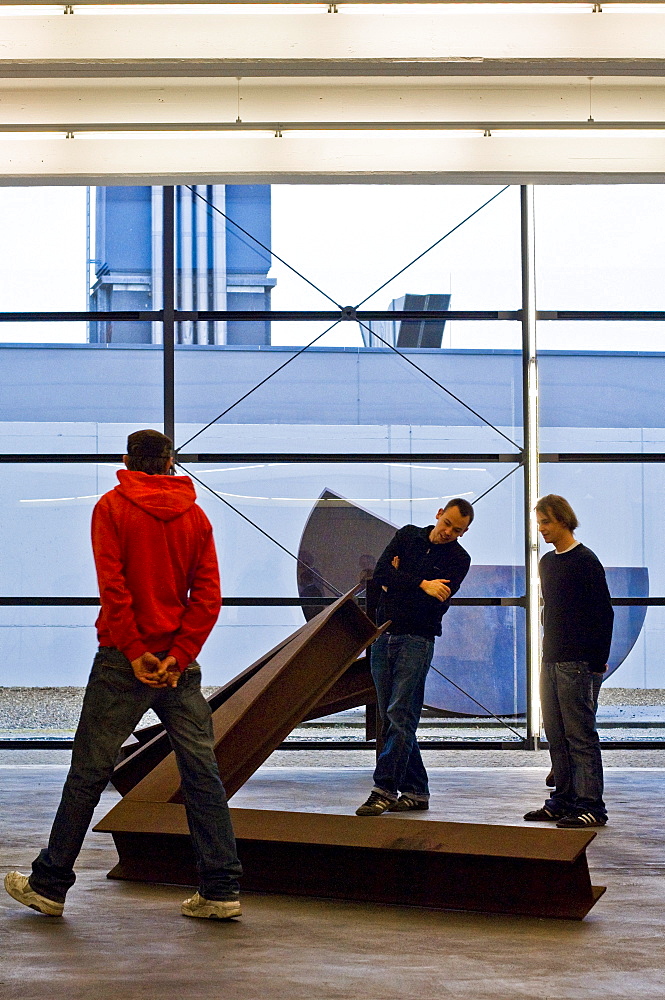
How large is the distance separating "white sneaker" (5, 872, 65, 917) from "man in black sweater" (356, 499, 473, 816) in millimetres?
2070

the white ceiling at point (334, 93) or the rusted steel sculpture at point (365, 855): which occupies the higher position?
the white ceiling at point (334, 93)

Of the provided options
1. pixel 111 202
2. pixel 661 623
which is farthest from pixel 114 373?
pixel 661 623

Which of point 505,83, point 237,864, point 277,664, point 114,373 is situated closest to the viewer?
point 237,864

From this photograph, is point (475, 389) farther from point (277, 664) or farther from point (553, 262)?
point (277, 664)

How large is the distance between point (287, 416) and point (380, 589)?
9.55 ft

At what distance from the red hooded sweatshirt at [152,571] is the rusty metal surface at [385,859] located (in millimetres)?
824

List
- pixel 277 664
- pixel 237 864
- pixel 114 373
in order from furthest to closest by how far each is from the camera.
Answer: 1. pixel 114 373
2. pixel 277 664
3. pixel 237 864

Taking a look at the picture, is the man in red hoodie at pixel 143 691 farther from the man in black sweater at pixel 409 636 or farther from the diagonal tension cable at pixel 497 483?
the diagonal tension cable at pixel 497 483

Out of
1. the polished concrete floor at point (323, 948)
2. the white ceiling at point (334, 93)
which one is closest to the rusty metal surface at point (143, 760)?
the polished concrete floor at point (323, 948)

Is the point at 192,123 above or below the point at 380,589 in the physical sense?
above

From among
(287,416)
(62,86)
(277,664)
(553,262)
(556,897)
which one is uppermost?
(62,86)

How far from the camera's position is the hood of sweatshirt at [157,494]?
3.53 m

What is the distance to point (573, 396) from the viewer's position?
8406mm

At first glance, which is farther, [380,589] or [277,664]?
[380,589]
